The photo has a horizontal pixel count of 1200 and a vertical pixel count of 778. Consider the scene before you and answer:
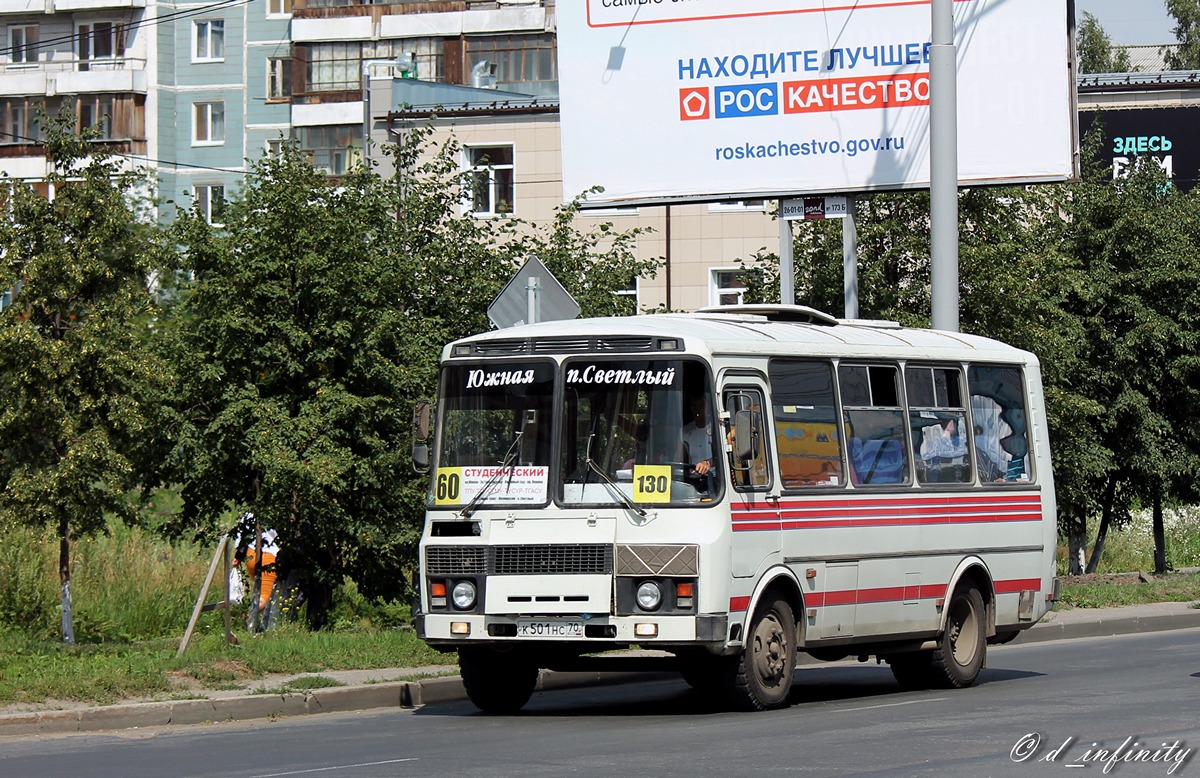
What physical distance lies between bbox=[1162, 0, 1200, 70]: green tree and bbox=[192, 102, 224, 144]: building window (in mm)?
38597

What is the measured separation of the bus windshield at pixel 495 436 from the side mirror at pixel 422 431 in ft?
0.38

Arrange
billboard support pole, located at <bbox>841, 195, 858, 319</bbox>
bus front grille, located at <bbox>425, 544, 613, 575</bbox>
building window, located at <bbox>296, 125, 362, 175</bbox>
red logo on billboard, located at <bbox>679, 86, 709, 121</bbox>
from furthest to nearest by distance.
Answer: building window, located at <bbox>296, 125, 362, 175</bbox>, red logo on billboard, located at <bbox>679, 86, 709, 121</bbox>, billboard support pole, located at <bbox>841, 195, 858, 319</bbox>, bus front grille, located at <bbox>425, 544, 613, 575</bbox>

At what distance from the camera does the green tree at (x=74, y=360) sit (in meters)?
17.7

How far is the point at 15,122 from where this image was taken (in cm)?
7125

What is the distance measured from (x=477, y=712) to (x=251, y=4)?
A: 6745cm

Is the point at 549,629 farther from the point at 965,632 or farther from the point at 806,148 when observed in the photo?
the point at 806,148

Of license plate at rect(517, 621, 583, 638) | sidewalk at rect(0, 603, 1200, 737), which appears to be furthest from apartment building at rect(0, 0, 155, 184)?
license plate at rect(517, 621, 583, 638)

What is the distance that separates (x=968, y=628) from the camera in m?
16.3

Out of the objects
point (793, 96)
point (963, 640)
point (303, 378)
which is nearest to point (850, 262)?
point (793, 96)

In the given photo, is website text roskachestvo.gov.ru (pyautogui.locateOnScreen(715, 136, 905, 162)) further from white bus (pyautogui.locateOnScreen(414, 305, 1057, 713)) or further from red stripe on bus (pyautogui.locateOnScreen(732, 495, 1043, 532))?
white bus (pyautogui.locateOnScreen(414, 305, 1057, 713))

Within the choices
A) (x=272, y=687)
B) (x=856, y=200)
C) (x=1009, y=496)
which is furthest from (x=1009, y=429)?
(x=856, y=200)

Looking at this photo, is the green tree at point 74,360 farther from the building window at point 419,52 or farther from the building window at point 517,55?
the building window at point 419,52

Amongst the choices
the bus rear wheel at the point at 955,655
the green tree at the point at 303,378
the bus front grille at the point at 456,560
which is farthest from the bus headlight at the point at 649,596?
the green tree at the point at 303,378

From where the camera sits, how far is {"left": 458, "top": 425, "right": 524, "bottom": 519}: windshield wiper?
45.0ft
